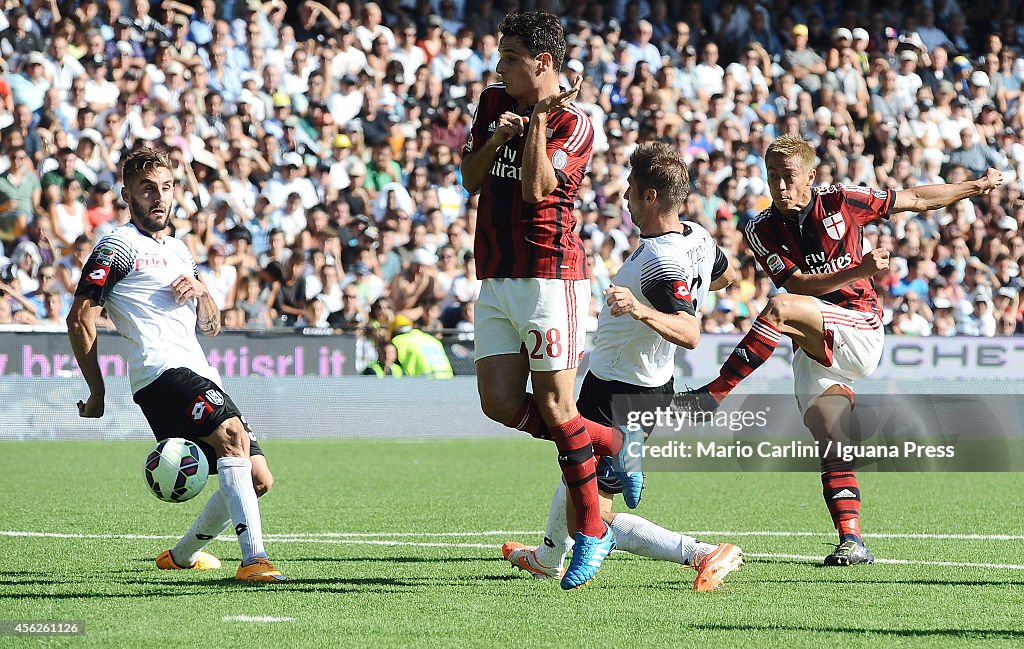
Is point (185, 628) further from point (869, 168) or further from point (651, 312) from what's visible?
point (869, 168)

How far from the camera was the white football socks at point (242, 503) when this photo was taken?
21.2 ft

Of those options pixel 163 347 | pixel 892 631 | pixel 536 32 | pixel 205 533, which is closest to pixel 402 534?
pixel 205 533

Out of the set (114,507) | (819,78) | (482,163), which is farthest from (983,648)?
(819,78)

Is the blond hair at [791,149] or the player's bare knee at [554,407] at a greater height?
the blond hair at [791,149]

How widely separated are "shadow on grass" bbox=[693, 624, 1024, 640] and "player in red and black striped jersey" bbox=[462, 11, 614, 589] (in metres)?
0.97

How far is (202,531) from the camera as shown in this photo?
6695mm

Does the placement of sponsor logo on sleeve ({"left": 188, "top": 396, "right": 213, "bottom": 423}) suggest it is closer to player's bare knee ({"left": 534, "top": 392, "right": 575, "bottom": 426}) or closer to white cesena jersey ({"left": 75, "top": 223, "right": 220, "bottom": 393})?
white cesena jersey ({"left": 75, "top": 223, "right": 220, "bottom": 393})

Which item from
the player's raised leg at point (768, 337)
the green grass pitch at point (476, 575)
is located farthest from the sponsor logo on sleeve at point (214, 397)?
the player's raised leg at point (768, 337)

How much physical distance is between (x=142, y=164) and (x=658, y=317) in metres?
2.54

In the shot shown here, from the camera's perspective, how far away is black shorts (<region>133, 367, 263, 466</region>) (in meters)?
6.51

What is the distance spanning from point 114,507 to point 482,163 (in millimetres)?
4937

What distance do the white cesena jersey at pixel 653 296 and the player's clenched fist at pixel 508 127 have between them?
984 mm

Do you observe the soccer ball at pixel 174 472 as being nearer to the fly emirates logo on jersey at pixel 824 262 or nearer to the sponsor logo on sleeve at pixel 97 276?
the sponsor logo on sleeve at pixel 97 276

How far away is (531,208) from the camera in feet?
20.2
